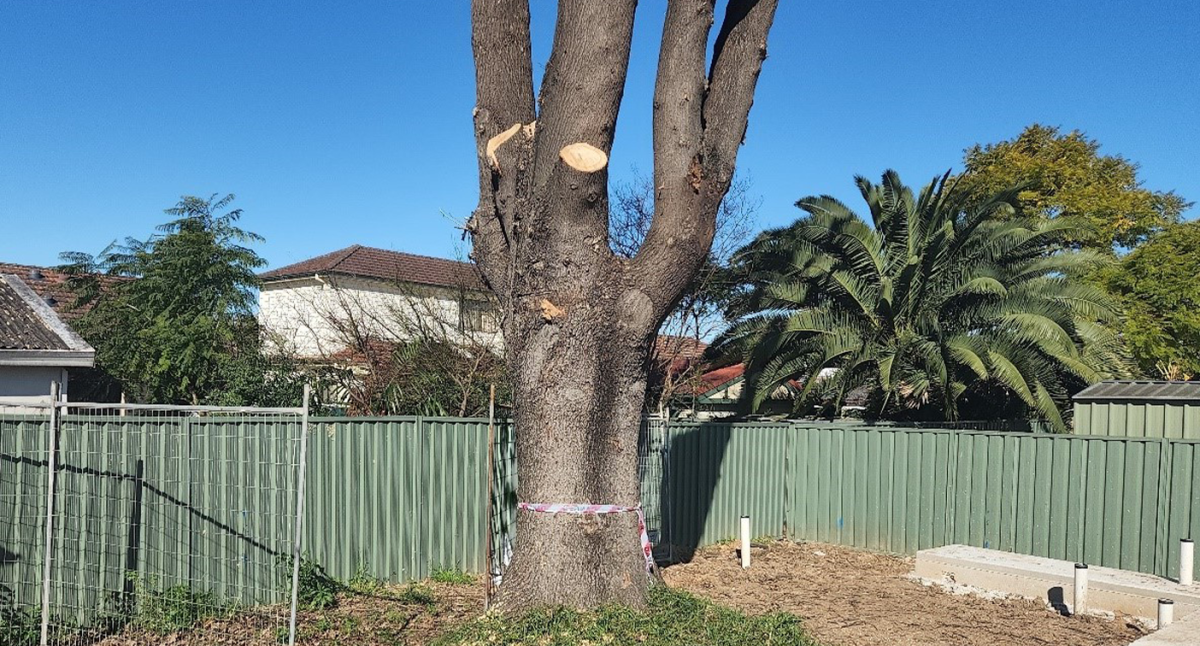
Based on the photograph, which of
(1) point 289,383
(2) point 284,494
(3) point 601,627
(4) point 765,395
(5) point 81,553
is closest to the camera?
(3) point 601,627

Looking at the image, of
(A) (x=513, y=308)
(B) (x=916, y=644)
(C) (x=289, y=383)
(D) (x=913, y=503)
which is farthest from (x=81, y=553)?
(D) (x=913, y=503)

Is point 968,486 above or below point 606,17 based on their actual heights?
below

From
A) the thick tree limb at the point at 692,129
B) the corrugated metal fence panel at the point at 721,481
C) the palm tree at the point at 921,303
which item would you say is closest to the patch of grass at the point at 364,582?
the thick tree limb at the point at 692,129

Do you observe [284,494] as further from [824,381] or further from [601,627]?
[824,381]

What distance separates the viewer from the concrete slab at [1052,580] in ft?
28.0

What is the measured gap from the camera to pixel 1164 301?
22.9 metres

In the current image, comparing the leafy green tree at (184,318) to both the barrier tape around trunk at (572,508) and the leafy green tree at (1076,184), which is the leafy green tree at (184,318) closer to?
the barrier tape around trunk at (572,508)

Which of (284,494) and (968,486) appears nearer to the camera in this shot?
(284,494)

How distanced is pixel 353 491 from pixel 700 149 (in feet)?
14.7

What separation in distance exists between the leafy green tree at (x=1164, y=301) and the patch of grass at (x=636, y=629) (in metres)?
18.3

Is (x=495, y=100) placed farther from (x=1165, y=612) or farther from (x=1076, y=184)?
(x=1076, y=184)

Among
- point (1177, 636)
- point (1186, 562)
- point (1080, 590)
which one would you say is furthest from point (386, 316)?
point (1177, 636)

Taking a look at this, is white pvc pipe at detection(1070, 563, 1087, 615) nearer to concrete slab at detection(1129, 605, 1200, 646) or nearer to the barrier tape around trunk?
concrete slab at detection(1129, 605, 1200, 646)

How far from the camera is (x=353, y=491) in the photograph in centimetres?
893
